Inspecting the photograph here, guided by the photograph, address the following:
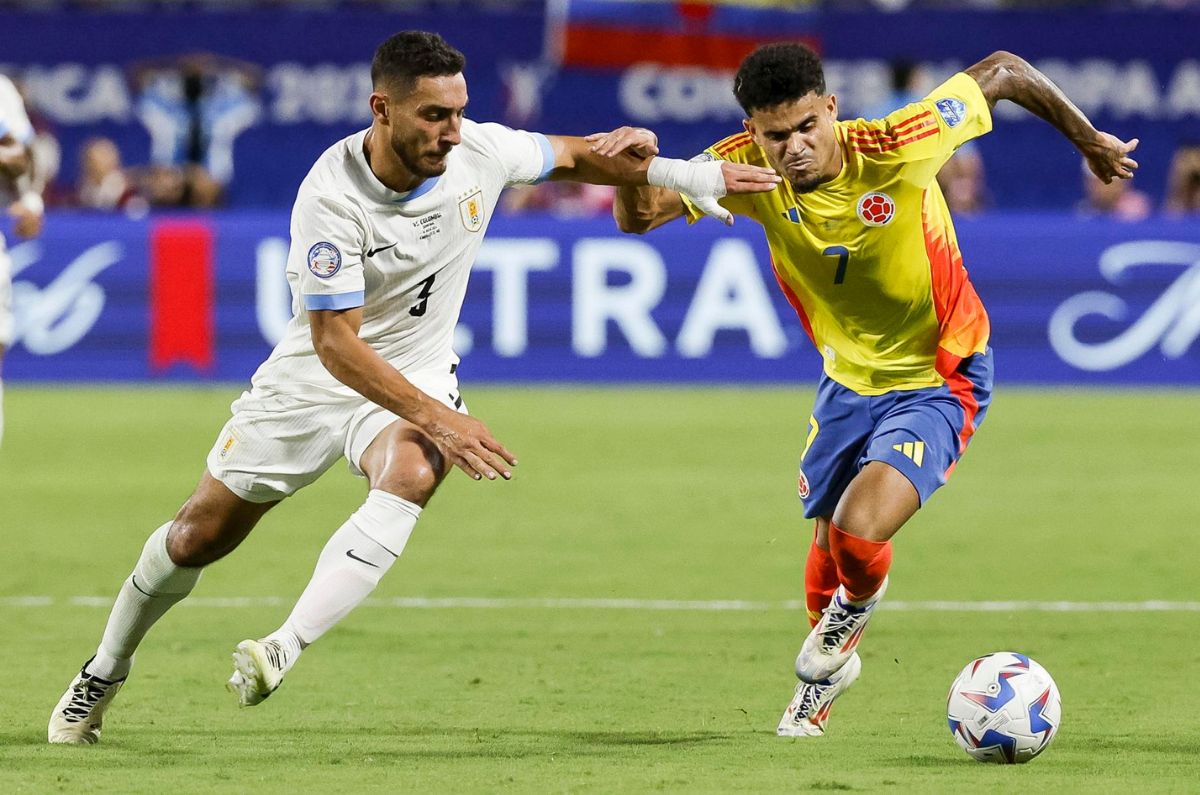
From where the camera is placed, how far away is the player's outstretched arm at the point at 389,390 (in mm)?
5875

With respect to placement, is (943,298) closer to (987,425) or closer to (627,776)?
(627,776)

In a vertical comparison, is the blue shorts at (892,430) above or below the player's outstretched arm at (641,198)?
below

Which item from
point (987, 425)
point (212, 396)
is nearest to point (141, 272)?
point (212, 396)

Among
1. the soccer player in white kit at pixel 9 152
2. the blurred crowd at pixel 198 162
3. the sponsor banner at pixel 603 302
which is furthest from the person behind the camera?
the blurred crowd at pixel 198 162

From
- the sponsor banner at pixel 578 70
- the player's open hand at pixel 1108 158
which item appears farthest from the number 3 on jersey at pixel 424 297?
the sponsor banner at pixel 578 70

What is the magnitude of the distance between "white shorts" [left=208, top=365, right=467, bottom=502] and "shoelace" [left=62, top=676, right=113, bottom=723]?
78 cm

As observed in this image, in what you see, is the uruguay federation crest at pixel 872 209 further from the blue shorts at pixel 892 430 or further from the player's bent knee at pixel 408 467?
the player's bent knee at pixel 408 467

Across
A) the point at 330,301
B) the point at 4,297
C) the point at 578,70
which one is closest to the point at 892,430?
the point at 330,301

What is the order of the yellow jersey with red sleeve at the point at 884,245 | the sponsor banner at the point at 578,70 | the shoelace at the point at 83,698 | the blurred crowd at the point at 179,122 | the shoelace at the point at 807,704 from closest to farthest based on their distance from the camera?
1. the shoelace at the point at 83,698
2. the shoelace at the point at 807,704
3. the yellow jersey with red sleeve at the point at 884,245
4. the sponsor banner at the point at 578,70
5. the blurred crowd at the point at 179,122

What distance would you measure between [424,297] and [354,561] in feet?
3.20

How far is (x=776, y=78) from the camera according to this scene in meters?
6.45

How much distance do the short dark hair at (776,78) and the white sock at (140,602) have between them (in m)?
2.29

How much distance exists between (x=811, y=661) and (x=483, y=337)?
1115 cm

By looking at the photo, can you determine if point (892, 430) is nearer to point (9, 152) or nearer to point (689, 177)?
point (689, 177)
